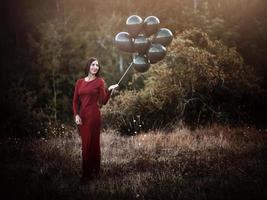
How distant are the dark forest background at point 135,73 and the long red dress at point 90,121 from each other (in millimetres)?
6687

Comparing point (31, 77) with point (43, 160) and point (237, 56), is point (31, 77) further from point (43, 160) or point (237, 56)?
point (43, 160)

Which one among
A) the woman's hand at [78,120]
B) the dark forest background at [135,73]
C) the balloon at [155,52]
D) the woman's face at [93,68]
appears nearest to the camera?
the woman's hand at [78,120]

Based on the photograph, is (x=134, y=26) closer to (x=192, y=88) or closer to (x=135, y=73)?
(x=192, y=88)

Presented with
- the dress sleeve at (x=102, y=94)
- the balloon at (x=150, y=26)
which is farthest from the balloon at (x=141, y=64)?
the dress sleeve at (x=102, y=94)

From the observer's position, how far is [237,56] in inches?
604

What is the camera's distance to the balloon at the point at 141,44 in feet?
29.3

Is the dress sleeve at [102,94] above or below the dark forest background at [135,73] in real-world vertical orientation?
above

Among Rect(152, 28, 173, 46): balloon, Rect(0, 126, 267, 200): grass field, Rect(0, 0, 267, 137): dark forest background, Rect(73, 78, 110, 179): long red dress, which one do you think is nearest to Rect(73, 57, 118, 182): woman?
Rect(73, 78, 110, 179): long red dress

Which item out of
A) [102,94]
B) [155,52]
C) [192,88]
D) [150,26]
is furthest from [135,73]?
[102,94]

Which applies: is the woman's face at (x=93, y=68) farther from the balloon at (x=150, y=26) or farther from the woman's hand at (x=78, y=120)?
the balloon at (x=150, y=26)

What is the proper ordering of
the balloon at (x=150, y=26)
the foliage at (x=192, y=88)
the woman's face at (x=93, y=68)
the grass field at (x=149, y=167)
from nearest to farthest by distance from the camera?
the grass field at (x=149, y=167), the woman's face at (x=93, y=68), the balloon at (x=150, y=26), the foliage at (x=192, y=88)

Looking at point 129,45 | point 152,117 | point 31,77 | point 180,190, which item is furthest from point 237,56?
point 31,77

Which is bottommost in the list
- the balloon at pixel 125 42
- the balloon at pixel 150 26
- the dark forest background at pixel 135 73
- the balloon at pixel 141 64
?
the dark forest background at pixel 135 73

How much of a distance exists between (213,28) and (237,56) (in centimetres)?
777
